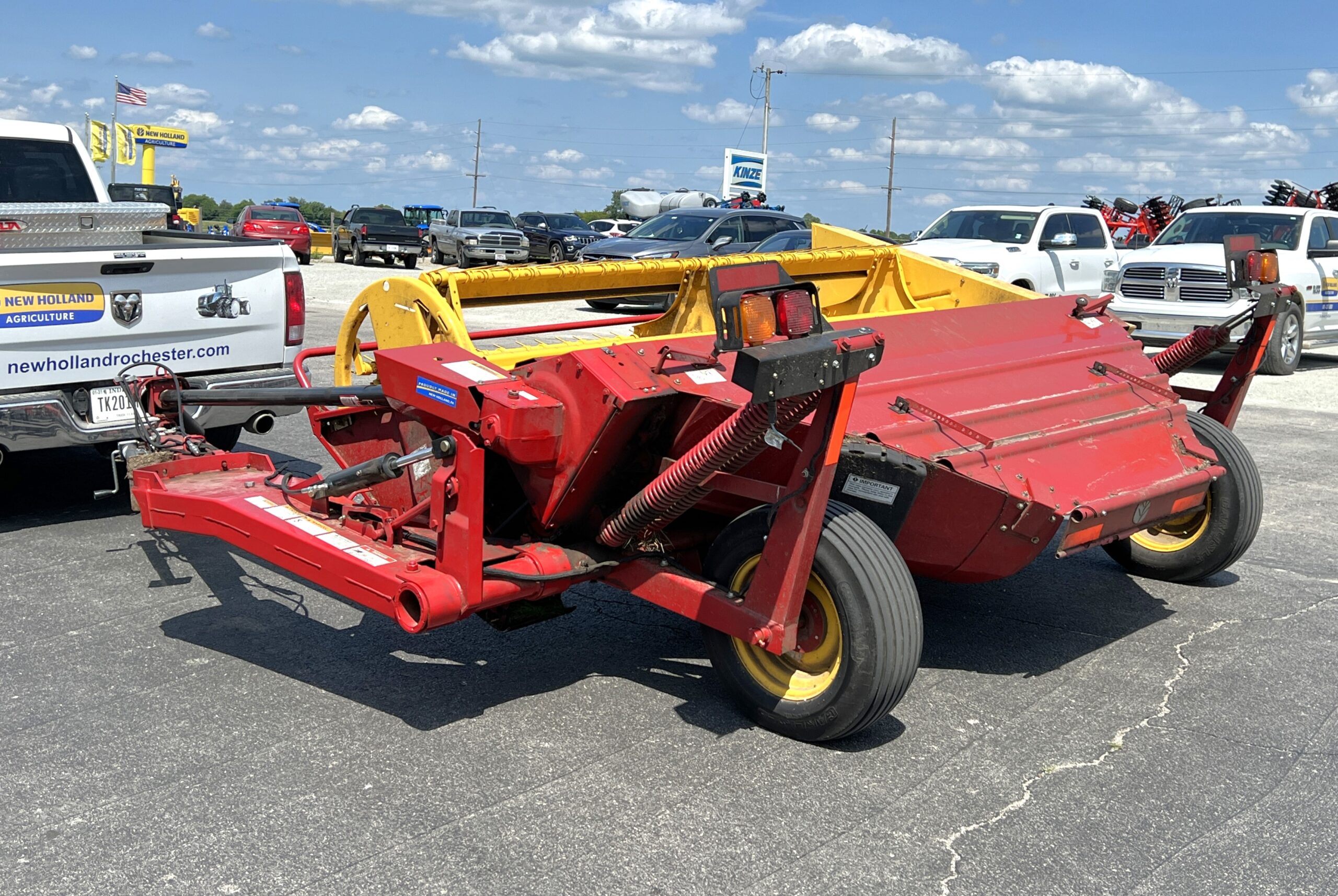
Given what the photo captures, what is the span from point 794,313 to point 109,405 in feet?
14.0

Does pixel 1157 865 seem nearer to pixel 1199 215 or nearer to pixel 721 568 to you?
pixel 721 568

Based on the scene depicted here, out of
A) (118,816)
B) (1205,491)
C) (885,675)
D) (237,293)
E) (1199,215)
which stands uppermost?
(1199,215)

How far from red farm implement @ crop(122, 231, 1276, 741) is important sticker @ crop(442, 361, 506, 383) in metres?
0.01

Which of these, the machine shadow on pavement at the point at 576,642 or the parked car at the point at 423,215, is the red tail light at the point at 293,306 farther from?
the parked car at the point at 423,215

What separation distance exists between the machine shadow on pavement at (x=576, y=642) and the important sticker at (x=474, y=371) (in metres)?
1.13

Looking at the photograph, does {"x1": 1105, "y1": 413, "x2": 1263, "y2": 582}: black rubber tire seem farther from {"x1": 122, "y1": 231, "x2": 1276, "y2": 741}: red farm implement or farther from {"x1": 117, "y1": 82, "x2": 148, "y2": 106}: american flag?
{"x1": 117, "y1": 82, "x2": 148, "y2": 106}: american flag

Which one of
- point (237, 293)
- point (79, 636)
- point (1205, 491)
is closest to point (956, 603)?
point (1205, 491)

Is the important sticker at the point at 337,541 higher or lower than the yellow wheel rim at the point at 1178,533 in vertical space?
higher

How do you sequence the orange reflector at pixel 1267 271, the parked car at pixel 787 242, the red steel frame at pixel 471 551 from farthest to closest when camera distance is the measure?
the parked car at pixel 787 242, the orange reflector at pixel 1267 271, the red steel frame at pixel 471 551

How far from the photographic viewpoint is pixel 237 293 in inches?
263

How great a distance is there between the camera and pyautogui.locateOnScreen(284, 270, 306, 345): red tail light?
22.5ft

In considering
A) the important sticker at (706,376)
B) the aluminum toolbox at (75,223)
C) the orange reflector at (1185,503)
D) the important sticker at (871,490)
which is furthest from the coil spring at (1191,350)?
the aluminum toolbox at (75,223)

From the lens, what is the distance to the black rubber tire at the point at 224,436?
727 cm

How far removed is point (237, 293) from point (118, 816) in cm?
389
